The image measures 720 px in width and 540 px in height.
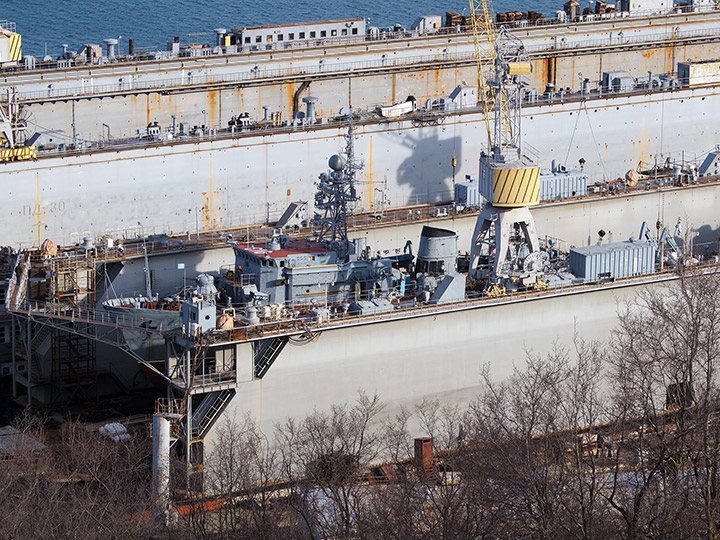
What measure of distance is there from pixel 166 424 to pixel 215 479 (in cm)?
290

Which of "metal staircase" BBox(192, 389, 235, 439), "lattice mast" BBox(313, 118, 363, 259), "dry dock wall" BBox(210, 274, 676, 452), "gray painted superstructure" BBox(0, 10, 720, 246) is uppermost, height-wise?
"gray painted superstructure" BBox(0, 10, 720, 246)

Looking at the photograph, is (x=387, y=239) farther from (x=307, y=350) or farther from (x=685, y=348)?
(x=685, y=348)

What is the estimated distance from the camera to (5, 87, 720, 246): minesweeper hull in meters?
77.8

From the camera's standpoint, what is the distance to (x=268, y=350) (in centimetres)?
5900

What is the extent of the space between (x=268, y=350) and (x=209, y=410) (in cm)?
339

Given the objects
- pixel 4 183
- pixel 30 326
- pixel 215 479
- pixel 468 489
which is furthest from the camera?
pixel 4 183

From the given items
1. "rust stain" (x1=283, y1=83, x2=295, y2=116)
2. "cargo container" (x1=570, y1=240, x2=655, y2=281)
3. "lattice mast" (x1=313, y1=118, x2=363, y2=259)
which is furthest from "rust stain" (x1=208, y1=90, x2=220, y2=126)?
"cargo container" (x1=570, y1=240, x2=655, y2=281)

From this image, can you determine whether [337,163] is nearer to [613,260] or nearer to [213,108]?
[613,260]

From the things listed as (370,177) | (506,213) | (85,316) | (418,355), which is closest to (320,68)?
(370,177)

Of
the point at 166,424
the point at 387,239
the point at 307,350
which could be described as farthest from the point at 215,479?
the point at 387,239

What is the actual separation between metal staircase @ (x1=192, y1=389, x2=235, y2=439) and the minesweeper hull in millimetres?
22715

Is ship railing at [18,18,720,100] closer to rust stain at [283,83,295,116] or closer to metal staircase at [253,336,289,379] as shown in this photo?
rust stain at [283,83,295,116]

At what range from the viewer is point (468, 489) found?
48.5m

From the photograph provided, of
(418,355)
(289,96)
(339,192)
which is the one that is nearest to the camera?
(418,355)
